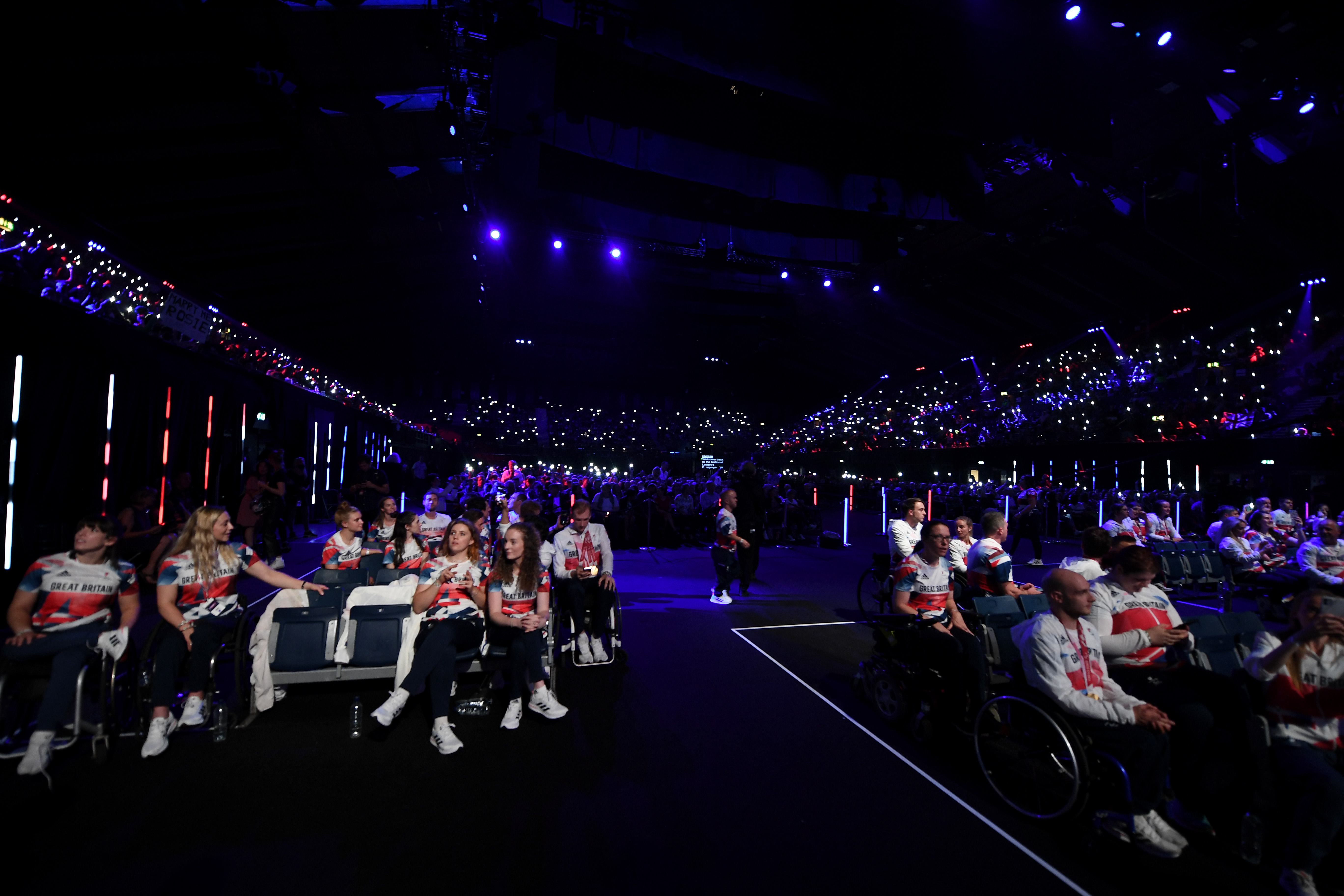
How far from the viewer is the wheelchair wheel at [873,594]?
520 centimetres

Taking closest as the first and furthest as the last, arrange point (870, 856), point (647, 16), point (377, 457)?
point (870, 856)
point (647, 16)
point (377, 457)

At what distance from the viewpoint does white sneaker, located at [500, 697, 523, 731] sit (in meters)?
3.23

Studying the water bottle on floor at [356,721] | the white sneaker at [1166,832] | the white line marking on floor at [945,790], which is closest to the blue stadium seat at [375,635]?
the water bottle on floor at [356,721]

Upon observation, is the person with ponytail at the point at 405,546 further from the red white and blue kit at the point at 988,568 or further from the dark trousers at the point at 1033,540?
the dark trousers at the point at 1033,540

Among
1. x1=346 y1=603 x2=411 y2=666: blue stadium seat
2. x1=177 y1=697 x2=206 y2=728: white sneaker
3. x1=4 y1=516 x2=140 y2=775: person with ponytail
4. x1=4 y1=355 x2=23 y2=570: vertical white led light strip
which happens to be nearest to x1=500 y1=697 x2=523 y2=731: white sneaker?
x1=346 y1=603 x2=411 y2=666: blue stadium seat

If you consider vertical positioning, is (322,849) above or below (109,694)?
below

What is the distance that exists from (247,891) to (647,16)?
9.20m

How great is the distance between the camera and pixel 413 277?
45.0 ft

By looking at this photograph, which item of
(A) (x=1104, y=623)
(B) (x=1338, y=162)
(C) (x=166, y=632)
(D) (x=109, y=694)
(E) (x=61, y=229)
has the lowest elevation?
(D) (x=109, y=694)

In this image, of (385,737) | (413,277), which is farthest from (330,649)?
(413,277)

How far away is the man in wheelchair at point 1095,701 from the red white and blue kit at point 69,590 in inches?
178

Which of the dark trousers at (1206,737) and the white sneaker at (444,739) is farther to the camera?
the white sneaker at (444,739)

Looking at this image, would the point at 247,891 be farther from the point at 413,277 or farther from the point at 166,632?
the point at 413,277

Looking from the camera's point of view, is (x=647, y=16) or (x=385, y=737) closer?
(x=385, y=737)
